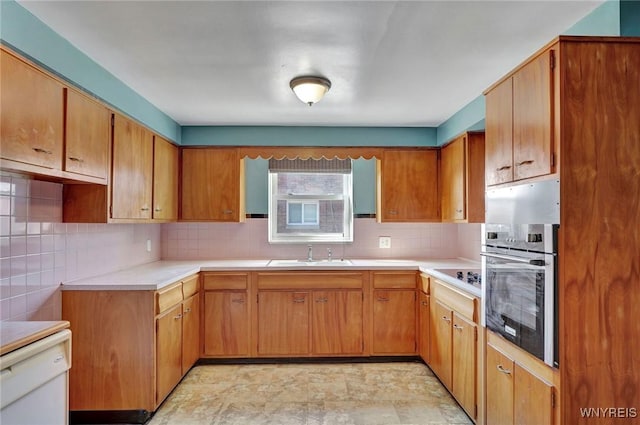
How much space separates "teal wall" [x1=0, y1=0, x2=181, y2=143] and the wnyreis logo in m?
2.82

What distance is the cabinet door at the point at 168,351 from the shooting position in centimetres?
240

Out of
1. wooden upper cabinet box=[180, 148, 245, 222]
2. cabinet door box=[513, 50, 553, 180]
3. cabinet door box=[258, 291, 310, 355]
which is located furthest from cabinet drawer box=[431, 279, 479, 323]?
wooden upper cabinet box=[180, 148, 245, 222]

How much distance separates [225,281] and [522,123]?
103 inches

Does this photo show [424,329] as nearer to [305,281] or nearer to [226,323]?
[305,281]

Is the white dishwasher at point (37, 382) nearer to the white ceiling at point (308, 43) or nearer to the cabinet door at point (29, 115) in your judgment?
the cabinet door at point (29, 115)

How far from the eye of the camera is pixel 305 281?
3.27 meters

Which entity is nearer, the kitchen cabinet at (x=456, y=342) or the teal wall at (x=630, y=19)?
the teal wall at (x=630, y=19)

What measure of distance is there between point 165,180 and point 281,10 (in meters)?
2.15

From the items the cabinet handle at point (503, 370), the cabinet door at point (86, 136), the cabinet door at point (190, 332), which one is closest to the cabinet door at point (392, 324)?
the cabinet handle at point (503, 370)

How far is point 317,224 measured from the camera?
13.2 feet

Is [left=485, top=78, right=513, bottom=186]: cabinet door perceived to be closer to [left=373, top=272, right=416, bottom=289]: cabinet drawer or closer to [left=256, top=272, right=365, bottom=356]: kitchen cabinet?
[left=373, top=272, right=416, bottom=289]: cabinet drawer

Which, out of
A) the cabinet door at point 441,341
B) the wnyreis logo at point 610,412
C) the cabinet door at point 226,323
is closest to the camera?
the wnyreis logo at point 610,412

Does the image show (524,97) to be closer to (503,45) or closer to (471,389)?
(503,45)

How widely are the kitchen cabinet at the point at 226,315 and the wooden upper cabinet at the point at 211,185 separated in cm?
66
